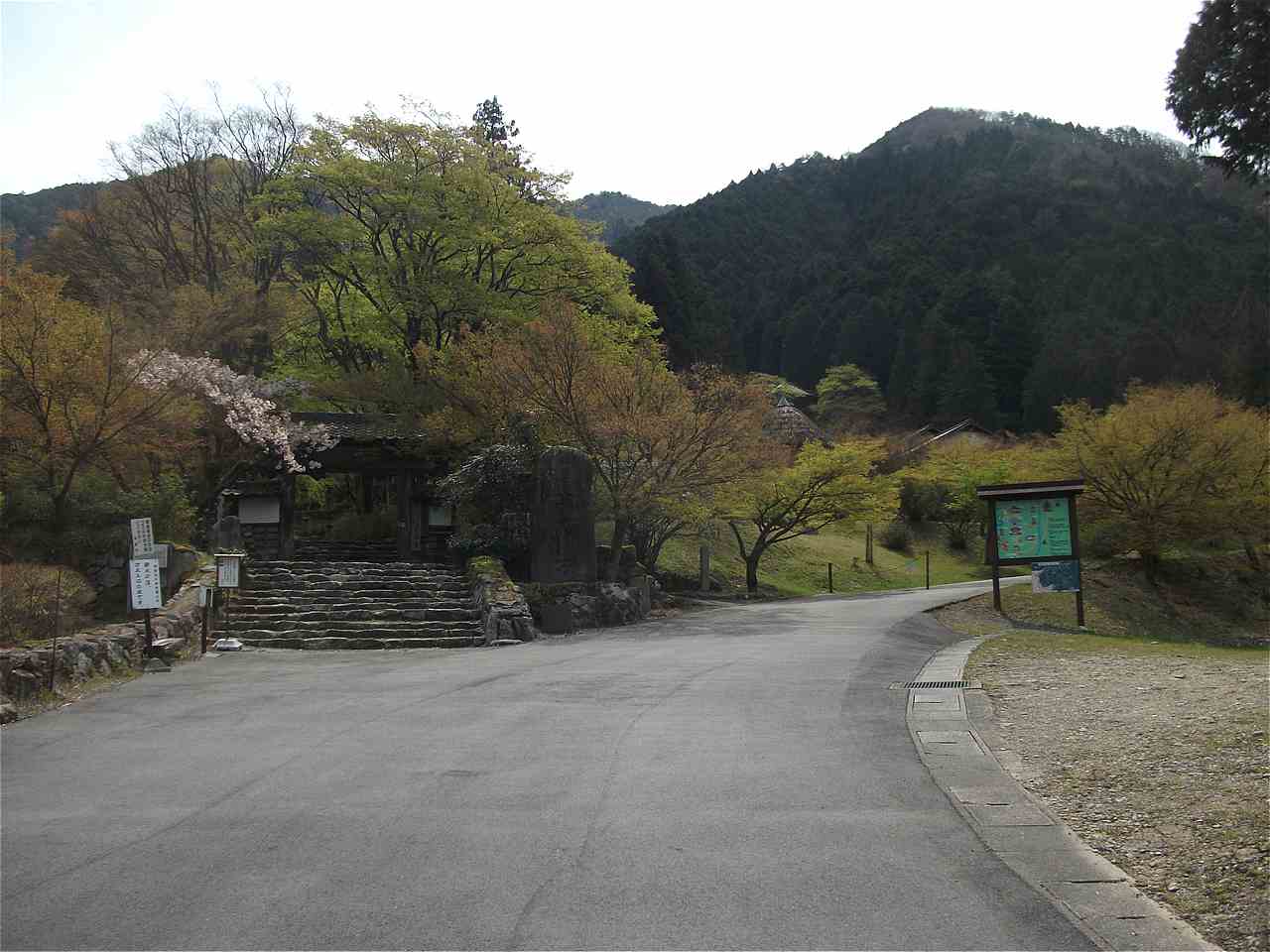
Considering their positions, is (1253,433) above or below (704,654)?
above

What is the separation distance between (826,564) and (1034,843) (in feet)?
104

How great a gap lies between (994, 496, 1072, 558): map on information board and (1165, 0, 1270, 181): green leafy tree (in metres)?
8.94

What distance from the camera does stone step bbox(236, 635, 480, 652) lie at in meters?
15.6

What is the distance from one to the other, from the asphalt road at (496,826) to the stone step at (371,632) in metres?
5.82

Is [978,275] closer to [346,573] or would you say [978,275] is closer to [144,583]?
[346,573]

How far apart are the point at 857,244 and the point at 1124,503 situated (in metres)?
60.6

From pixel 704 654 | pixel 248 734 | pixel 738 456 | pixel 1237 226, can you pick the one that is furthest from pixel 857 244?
pixel 248 734

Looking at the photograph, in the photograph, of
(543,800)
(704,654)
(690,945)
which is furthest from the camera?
(704,654)

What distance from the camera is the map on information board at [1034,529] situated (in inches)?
795

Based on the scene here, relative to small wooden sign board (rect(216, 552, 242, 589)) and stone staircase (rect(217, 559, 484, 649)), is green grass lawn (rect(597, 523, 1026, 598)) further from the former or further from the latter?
small wooden sign board (rect(216, 552, 242, 589))

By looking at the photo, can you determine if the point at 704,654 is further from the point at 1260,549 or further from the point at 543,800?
the point at 1260,549

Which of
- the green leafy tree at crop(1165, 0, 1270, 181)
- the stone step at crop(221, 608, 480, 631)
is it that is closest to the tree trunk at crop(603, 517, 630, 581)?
the stone step at crop(221, 608, 480, 631)

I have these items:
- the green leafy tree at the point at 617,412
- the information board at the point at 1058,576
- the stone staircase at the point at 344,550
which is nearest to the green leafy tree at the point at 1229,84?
the information board at the point at 1058,576

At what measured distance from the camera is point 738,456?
22.4 metres
